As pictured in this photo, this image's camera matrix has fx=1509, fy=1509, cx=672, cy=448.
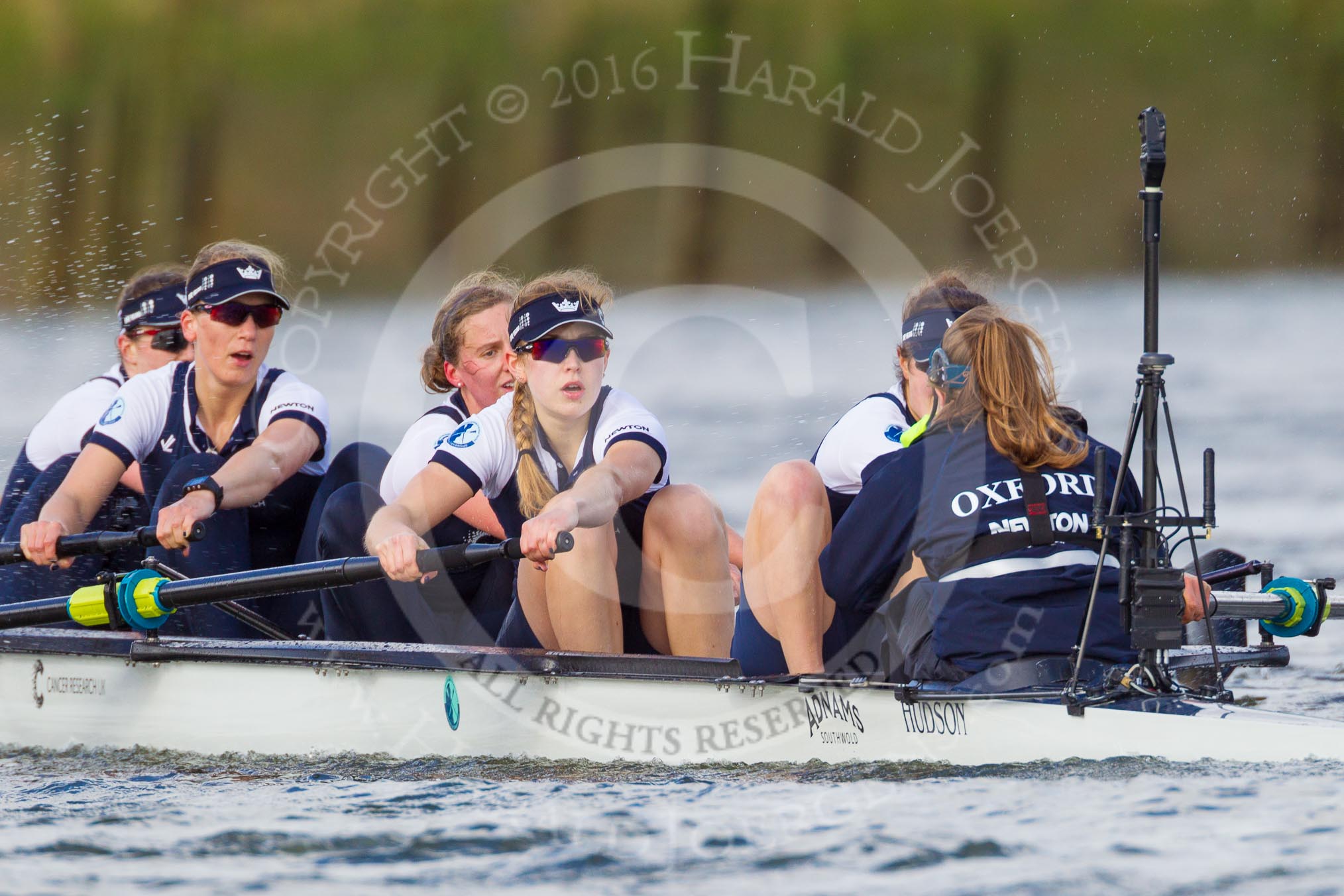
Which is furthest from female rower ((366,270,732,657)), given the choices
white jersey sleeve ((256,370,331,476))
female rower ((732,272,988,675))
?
white jersey sleeve ((256,370,331,476))

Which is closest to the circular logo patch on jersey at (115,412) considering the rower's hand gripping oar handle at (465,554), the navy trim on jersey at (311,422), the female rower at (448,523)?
the navy trim on jersey at (311,422)

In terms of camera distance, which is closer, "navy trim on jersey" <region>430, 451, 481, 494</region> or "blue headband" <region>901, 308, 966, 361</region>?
"navy trim on jersey" <region>430, 451, 481, 494</region>

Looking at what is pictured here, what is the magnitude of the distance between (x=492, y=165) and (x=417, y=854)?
12.0 m

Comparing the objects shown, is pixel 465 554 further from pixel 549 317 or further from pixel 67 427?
pixel 67 427

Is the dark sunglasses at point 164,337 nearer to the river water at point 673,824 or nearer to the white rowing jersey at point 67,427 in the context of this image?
the white rowing jersey at point 67,427

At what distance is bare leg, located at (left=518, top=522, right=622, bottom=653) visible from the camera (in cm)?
380

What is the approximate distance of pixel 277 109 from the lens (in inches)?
613

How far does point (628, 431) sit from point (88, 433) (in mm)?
2019

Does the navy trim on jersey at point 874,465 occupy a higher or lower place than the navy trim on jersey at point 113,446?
lower

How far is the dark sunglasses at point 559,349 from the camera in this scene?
3867 millimetres

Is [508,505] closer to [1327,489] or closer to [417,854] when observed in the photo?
[417,854]

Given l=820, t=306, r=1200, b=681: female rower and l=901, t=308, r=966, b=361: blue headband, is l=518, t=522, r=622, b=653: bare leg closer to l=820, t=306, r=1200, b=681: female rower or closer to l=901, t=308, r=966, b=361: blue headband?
l=820, t=306, r=1200, b=681: female rower

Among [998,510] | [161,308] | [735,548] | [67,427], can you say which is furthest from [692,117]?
[998,510]

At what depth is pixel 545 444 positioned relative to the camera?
3939 mm
